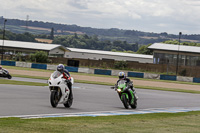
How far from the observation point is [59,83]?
1596cm

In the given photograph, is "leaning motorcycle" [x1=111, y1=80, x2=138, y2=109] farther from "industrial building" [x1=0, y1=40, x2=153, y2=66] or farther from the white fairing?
"industrial building" [x1=0, y1=40, x2=153, y2=66]

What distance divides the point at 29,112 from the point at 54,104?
226cm

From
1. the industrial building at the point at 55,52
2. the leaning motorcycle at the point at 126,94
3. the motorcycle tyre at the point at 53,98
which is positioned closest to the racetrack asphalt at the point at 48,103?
the motorcycle tyre at the point at 53,98

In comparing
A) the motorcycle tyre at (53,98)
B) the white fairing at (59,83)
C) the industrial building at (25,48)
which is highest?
the industrial building at (25,48)

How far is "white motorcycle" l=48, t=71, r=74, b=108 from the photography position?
625 inches

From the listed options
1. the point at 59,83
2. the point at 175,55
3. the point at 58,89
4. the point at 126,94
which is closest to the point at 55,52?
the point at 175,55

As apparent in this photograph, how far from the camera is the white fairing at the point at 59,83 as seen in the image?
626 inches

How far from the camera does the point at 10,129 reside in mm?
9336

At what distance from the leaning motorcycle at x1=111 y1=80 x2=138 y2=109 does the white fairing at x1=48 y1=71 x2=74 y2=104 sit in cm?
260

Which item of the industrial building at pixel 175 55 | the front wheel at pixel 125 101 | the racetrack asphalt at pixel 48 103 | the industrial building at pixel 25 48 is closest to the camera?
the racetrack asphalt at pixel 48 103

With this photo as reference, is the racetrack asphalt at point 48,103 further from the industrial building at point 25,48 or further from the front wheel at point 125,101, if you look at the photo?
the industrial building at point 25,48

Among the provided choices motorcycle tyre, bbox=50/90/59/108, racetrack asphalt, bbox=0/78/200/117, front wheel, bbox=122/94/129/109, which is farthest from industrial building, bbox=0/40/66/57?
motorcycle tyre, bbox=50/90/59/108

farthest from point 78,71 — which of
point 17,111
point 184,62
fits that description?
point 17,111

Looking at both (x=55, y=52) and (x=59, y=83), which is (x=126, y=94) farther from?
(x=55, y=52)
